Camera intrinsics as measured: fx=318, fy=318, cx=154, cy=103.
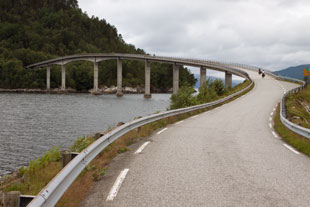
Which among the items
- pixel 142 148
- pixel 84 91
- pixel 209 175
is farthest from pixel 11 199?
pixel 84 91

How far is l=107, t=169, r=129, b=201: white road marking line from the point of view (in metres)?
5.25

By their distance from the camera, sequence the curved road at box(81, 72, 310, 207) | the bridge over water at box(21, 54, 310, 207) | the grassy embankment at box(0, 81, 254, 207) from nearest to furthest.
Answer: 1. the bridge over water at box(21, 54, 310, 207)
2. the curved road at box(81, 72, 310, 207)
3. the grassy embankment at box(0, 81, 254, 207)

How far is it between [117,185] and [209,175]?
1954 mm

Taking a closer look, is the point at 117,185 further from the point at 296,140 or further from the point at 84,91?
the point at 84,91

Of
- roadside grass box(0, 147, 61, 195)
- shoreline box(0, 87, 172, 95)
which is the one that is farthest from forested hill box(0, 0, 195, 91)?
roadside grass box(0, 147, 61, 195)

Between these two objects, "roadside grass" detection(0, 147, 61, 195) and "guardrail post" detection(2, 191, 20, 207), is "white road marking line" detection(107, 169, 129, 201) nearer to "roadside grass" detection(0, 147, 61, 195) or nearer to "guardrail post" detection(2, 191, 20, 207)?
"roadside grass" detection(0, 147, 61, 195)

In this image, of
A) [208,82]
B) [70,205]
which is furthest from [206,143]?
[208,82]

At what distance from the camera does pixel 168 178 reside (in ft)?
20.6

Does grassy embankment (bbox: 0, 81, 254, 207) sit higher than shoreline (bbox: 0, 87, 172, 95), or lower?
higher

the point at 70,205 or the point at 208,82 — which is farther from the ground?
the point at 208,82

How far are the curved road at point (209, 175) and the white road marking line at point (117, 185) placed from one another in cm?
7

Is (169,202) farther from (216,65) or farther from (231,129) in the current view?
(216,65)

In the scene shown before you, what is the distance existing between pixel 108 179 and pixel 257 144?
20.7ft

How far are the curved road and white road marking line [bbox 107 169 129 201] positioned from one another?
0.07 m
